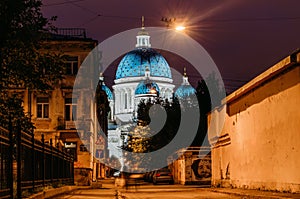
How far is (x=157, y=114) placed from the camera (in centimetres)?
6856

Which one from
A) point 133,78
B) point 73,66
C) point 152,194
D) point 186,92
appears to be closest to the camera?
point 152,194

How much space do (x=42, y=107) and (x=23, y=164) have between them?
36.9m

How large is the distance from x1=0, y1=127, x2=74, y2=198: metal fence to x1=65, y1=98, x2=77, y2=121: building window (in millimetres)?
28187

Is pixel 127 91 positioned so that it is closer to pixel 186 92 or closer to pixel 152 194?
pixel 186 92

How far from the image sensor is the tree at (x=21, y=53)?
1698 cm

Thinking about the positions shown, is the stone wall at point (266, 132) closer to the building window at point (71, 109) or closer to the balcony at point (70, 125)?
the balcony at point (70, 125)

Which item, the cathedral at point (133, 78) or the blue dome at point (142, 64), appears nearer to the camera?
the cathedral at point (133, 78)

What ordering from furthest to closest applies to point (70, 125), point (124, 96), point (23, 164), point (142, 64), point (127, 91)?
point (124, 96)
point (127, 91)
point (142, 64)
point (70, 125)
point (23, 164)

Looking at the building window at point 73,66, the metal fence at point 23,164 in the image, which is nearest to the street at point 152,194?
the metal fence at point 23,164

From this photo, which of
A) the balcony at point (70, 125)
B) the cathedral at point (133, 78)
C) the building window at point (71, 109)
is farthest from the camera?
the cathedral at point (133, 78)

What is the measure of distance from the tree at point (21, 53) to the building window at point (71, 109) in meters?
31.7

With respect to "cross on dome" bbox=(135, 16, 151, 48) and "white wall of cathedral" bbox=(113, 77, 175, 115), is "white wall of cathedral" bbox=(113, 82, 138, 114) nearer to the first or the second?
"white wall of cathedral" bbox=(113, 77, 175, 115)

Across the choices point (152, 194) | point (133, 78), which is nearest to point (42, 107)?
point (152, 194)

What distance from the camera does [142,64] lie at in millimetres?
168250
